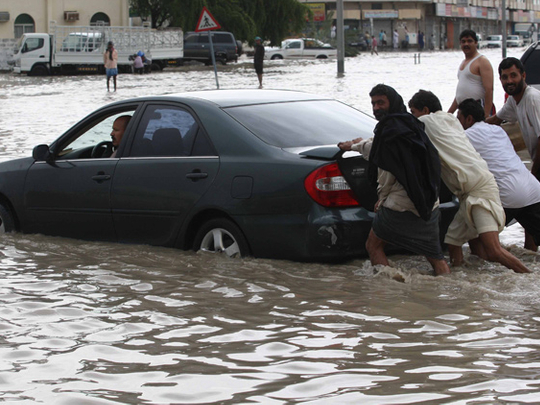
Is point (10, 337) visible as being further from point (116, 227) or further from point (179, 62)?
point (179, 62)

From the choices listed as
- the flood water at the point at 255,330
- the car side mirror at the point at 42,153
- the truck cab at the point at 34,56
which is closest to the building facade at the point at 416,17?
the truck cab at the point at 34,56

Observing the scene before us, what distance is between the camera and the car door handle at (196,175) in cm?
667

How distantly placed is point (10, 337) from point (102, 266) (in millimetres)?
1948

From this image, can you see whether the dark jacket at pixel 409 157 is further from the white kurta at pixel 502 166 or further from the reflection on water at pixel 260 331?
the white kurta at pixel 502 166

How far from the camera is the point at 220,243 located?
668 centimetres

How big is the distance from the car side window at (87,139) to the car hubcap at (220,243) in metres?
1.52

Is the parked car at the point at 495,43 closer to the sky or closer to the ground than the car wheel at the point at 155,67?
closer to the sky

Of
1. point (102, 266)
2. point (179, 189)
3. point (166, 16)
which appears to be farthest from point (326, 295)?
point (166, 16)

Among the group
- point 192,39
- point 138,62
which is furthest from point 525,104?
point 192,39

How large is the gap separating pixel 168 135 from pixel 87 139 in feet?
3.51

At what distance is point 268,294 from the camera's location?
598cm

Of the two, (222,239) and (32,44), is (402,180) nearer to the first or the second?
(222,239)

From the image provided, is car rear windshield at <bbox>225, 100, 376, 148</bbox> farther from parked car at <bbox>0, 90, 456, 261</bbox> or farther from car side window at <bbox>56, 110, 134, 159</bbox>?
car side window at <bbox>56, 110, 134, 159</bbox>

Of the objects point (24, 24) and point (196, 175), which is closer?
point (196, 175)
